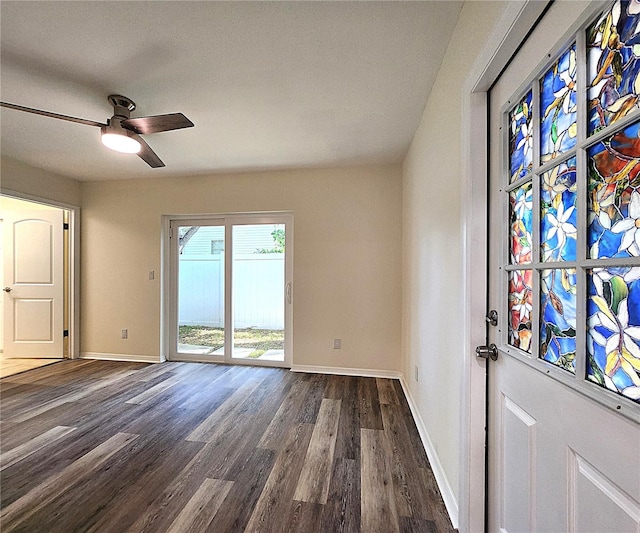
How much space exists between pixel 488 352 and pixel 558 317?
409 millimetres

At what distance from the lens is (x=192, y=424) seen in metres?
2.32

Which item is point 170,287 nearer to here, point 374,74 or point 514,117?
point 374,74

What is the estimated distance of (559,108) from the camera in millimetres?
861

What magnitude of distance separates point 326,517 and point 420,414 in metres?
1.09

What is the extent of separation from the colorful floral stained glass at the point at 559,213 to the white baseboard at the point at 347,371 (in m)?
2.78

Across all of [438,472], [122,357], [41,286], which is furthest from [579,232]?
[41,286]

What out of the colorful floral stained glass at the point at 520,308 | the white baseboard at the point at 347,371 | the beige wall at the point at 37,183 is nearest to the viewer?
the colorful floral stained glass at the point at 520,308

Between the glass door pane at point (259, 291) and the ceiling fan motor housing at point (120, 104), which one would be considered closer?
the ceiling fan motor housing at point (120, 104)

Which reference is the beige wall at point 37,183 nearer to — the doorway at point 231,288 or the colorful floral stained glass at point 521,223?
the doorway at point 231,288

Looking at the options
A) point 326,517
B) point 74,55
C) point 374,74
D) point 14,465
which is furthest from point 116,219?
point 326,517

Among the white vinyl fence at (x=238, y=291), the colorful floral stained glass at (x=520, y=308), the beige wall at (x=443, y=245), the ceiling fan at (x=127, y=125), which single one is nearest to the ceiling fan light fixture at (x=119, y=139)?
the ceiling fan at (x=127, y=125)

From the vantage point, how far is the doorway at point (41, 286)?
13.2ft

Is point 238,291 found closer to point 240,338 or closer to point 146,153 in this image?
point 240,338

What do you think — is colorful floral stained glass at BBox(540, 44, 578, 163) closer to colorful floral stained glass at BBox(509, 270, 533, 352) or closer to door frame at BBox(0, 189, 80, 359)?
colorful floral stained glass at BBox(509, 270, 533, 352)
